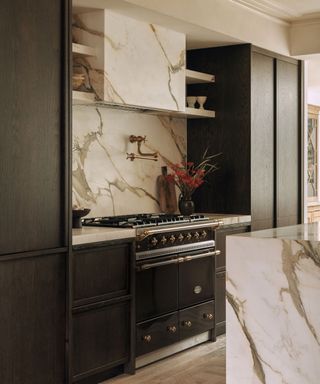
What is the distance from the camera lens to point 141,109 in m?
5.08

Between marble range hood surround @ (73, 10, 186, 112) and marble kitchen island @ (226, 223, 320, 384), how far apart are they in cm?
196

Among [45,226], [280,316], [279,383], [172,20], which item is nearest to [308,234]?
[280,316]

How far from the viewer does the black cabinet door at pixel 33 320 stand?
133 inches

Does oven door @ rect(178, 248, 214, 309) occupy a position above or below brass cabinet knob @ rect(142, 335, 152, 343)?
above

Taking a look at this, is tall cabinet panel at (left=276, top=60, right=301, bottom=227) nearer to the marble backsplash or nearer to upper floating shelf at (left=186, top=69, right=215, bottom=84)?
upper floating shelf at (left=186, top=69, right=215, bottom=84)

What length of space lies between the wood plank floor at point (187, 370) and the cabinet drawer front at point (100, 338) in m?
0.18

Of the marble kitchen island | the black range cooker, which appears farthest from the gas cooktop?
the marble kitchen island

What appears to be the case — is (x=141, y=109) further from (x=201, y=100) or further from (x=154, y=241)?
(x=154, y=241)

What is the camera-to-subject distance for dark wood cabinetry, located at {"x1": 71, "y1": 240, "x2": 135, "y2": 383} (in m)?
3.84

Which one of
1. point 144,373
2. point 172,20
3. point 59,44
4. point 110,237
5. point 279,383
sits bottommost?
point 144,373

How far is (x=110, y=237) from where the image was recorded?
403cm

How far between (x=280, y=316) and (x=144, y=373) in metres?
1.78

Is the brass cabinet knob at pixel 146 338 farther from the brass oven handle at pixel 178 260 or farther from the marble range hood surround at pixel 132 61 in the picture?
the marble range hood surround at pixel 132 61

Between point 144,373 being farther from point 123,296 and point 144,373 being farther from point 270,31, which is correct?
point 270,31
